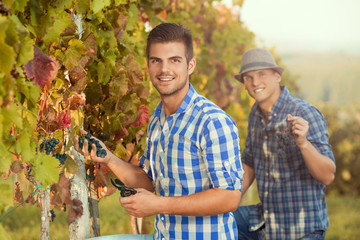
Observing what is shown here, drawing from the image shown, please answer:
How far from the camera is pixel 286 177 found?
3.70 meters

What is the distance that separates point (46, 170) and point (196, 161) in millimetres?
825

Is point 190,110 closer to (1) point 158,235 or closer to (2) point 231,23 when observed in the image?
(1) point 158,235

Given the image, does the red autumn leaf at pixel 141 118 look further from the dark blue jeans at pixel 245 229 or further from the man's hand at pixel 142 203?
the dark blue jeans at pixel 245 229

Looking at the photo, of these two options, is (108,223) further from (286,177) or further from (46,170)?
(46,170)

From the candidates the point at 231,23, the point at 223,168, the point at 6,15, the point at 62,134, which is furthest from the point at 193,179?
the point at 231,23

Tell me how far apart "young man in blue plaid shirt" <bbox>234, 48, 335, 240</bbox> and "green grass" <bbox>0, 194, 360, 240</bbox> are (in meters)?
2.87

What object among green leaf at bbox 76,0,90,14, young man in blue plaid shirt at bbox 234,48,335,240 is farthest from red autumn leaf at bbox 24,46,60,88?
young man in blue plaid shirt at bbox 234,48,335,240

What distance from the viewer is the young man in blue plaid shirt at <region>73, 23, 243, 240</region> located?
7.43 feet

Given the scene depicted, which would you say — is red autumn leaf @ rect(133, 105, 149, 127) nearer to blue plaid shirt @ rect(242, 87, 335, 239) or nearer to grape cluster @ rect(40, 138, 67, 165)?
grape cluster @ rect(40, 138, 67, 165)

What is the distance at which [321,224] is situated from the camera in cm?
353

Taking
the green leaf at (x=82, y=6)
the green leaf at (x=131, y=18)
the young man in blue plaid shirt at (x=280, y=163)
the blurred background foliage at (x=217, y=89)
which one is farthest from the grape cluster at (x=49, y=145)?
the blurred background foliage at (x=217, y=89)

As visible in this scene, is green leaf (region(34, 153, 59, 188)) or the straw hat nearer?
green leaf (region(34, 153, 59, 188))

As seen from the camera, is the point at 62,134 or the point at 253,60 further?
the point at 253,60

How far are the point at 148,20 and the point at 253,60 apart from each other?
42.4 inches
